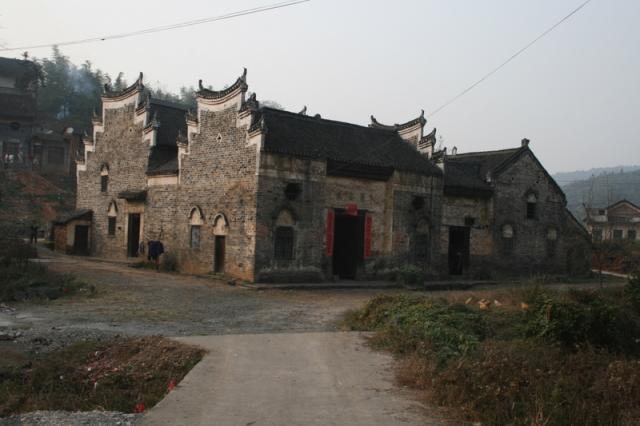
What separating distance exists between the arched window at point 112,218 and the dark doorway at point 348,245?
11.3 meters

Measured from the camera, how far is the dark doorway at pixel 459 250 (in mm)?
25312

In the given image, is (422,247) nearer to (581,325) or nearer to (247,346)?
(581,325)

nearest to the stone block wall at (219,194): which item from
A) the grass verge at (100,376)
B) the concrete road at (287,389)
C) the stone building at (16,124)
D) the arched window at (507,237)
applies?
the concrete road at (287,389)

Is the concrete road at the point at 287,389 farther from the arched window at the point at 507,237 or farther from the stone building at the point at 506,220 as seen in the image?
the arched window at the point at 507,237

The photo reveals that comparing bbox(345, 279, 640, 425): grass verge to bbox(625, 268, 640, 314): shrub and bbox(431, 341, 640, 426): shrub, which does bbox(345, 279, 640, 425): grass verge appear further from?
bbox(625, 268, 640, 314): shrub

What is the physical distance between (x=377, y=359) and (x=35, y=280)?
1061 centimetres

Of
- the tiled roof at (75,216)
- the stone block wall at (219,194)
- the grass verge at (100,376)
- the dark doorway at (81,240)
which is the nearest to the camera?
the grass verge at (100,376)

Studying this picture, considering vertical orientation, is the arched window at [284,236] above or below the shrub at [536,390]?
above

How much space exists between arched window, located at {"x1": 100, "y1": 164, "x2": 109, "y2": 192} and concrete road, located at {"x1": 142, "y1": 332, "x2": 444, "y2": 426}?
20801 mm

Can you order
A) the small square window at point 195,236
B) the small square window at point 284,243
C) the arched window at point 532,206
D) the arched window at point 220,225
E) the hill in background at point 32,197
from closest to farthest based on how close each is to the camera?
the small square window at point 284,243 → the arched window at point 220,225 → the small square window at point 195,236 → the arched window at point 532,206 → the hill in background at point 32,197

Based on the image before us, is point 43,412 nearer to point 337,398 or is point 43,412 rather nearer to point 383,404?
point 337,398

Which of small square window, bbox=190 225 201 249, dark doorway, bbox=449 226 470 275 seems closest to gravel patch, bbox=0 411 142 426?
small square window, bbox=190 225 201 249

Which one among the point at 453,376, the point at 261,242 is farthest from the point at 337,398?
the point at 261,242

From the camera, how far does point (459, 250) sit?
25.4m
